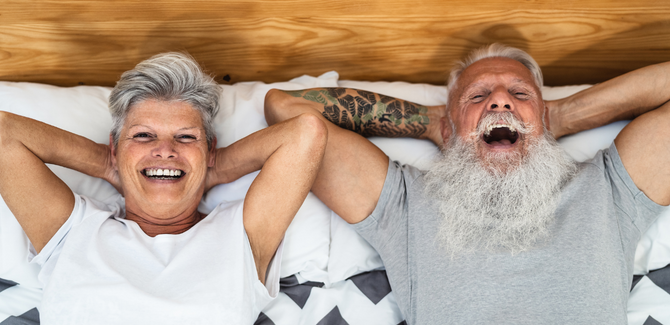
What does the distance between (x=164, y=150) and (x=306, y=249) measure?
65cm

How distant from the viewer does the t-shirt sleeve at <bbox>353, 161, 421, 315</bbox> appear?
1.67 meters

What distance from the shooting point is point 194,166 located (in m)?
1.60

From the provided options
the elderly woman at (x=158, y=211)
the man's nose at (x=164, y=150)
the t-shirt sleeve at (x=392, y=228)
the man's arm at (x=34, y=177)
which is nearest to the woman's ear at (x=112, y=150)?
the elderly woman at (x=158, y=211)

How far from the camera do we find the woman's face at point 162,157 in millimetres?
1564

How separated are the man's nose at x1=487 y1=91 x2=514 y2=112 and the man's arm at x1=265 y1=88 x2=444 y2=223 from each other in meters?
0.30

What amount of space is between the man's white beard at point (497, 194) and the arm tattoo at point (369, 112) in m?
0.24

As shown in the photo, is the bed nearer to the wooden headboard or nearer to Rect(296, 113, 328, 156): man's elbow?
the wooden headboard

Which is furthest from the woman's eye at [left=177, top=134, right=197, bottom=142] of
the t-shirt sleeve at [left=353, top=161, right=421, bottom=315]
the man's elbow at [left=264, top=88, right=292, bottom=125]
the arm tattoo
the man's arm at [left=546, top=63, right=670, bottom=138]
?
the man's arm at [left=546, top=63, right=670, bottom=138]

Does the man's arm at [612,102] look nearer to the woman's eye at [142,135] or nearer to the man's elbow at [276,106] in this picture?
the man's elbow at [276,106]

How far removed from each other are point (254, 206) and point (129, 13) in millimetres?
1132

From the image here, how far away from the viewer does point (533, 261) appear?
155cm

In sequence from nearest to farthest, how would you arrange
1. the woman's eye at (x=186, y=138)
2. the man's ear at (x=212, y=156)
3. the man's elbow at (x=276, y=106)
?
1. the woman's eye at (x=186, y=138)
2. the man's ear at (x=212, y=156)
3. the man's elbow at (x=276, y=106)

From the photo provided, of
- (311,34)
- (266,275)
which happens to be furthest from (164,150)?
(311,34)

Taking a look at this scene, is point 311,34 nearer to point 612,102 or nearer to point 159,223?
point 159,223
